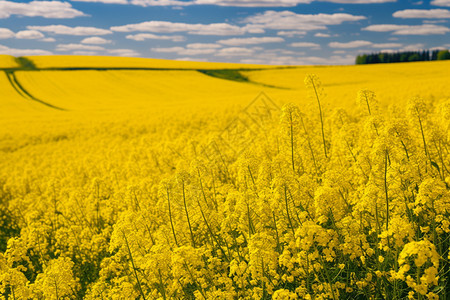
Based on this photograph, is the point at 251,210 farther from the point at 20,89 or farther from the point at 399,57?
the point at 399,57

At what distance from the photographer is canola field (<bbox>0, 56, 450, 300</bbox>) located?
134 inches

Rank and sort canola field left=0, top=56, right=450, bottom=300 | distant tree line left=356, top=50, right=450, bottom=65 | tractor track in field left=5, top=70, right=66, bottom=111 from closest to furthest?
1. canola field left=0, top=56, right=450, bottom=300
2. tractor track in field left=5, top=70, right=66, bottom=111
3. distant tree line left=356, top=50, right=450, bottom=65

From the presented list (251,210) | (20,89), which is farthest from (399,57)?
(251,210)

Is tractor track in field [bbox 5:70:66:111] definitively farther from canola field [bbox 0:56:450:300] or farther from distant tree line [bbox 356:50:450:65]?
distant tree line [bbox 356:50:450:65]

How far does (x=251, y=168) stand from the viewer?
5020mm

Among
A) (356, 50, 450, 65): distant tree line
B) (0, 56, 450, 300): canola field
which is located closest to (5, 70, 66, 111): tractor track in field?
(0, 56, 450, 300): canola field

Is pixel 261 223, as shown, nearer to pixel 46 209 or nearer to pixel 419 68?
pixel 46 209

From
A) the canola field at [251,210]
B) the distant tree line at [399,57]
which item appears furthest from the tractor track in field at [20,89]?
the distant tree line at [399,57]

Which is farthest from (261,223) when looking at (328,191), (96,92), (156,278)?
(96,92)

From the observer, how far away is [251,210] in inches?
167

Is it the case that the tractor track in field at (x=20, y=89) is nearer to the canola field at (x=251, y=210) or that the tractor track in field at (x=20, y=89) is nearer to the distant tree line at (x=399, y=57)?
the canola field at (x=251, y=210)

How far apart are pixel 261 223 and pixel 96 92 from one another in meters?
45.9

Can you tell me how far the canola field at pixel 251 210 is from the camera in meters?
3.40

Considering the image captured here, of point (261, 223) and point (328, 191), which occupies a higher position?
point (328, 191)
